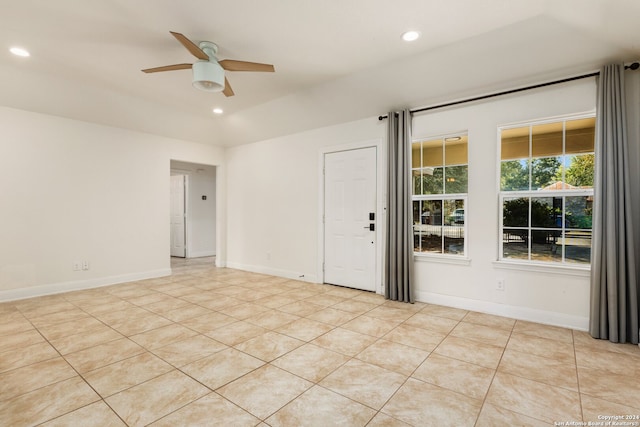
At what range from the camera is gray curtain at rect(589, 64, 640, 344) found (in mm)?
2771

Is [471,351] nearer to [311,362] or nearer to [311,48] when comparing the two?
[311,362]

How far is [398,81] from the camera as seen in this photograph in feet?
12.2

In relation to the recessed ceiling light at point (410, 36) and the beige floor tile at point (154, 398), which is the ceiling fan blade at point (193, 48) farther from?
the beige floor tile at point (154, 398)

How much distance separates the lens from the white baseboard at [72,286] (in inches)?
163

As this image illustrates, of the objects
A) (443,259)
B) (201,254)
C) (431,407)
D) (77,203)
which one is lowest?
(431,407)

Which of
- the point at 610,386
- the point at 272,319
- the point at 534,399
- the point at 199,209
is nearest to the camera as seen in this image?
the point at 534,399

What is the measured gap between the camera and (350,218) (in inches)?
189

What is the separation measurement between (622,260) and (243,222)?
559 cm

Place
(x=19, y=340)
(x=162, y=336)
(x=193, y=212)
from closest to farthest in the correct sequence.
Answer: (x=19, y=340), (x=162, y=336), (x=193, y=212)

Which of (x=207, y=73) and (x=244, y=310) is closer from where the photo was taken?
(x=207, y=73)

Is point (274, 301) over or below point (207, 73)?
below

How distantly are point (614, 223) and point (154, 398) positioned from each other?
13.1ft

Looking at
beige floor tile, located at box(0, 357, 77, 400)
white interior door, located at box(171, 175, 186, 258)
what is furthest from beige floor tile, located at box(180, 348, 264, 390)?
white interior door, located at box(171, 175, 186, 258)

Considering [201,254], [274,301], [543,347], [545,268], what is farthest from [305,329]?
[201,254]
